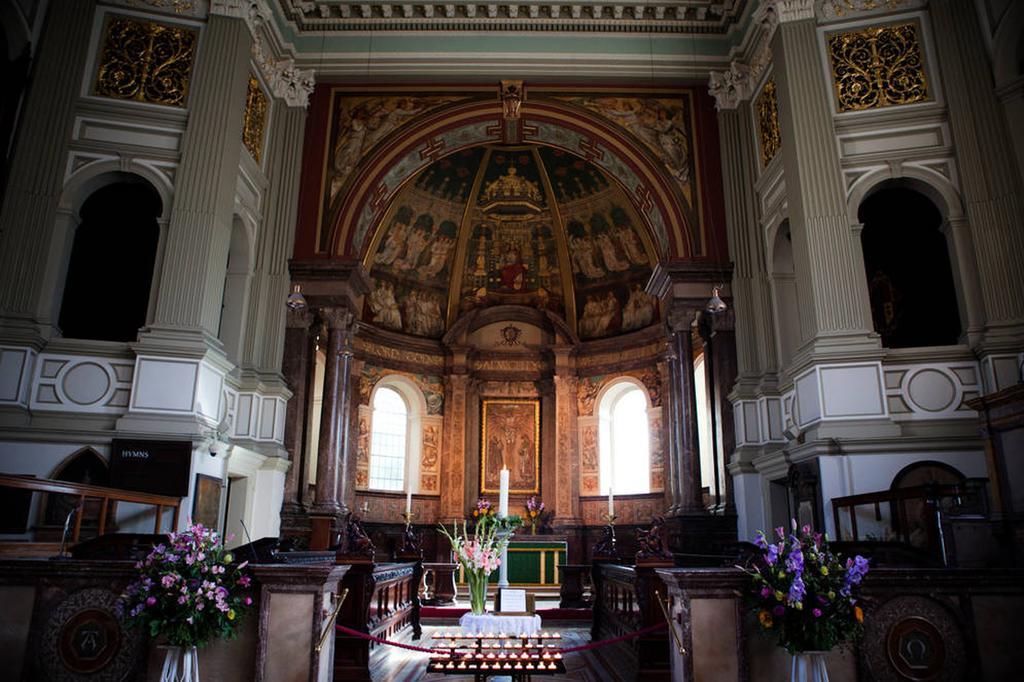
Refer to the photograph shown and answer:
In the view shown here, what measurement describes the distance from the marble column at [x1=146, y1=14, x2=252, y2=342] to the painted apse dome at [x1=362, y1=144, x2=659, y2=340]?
7.69 metres

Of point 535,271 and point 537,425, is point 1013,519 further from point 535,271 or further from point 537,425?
point 535,271

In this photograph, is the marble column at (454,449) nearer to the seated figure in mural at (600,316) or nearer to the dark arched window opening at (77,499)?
the seated figure in mural at (600,316)

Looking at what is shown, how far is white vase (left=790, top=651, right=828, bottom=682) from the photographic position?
16.0 feet

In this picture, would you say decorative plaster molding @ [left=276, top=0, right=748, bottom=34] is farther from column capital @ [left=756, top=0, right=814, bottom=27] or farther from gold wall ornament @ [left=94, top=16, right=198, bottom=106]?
gold wall ornament @ [left=94, top=16, right=198, bottom=106]

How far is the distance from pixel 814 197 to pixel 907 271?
270 cm

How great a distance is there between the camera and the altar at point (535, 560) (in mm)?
18438

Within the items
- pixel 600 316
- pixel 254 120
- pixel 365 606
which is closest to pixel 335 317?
pixel 254 120

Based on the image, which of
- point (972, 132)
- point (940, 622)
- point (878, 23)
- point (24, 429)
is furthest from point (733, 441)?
point (24, 429)

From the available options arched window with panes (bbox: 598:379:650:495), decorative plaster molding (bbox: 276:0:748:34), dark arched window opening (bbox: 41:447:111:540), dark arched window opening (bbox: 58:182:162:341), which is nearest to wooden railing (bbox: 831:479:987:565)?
dark arched window opening (bbox: 41:447:111:540)

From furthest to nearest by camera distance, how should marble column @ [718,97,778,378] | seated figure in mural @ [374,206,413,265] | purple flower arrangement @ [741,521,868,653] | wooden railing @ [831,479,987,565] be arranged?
seated figure in mural @ [374,206,413,265] → marble column @ [718,97,778,378] → wooden railing @ [831,479,987,565] → purple flower arrangement @ [741,521,868,653]

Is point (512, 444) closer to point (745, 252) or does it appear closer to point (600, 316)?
point (600, 316)

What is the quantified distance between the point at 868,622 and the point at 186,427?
829 cm

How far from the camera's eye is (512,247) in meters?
22.2

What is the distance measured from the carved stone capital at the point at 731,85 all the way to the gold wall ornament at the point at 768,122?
2.41 ft
